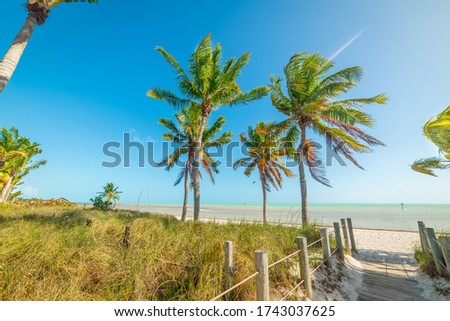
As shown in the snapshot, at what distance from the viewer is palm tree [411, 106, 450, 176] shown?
5.18 meters

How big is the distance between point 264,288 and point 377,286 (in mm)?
4205

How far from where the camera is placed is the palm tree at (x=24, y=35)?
481cm

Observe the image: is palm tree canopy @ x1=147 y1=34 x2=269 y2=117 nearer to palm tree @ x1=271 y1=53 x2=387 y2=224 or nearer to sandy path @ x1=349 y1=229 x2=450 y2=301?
palm tree @ x1=271 y1=53 x2=387 y2=224

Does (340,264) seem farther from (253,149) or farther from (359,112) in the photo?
(253,149)

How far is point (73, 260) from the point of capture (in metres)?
3.45

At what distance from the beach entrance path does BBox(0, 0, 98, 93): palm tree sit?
981 centimetres

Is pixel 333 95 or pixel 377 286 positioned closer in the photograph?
pixel 377 286

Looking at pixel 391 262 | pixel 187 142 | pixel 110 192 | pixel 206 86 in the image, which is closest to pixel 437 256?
pixel 391 262

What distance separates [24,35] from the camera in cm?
535

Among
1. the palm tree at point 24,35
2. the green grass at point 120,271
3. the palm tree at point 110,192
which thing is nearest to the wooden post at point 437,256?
the green grass at point 120,271

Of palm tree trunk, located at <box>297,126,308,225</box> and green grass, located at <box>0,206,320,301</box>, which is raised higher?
palm tree trunk, located at <box>297,126,308,225</box>

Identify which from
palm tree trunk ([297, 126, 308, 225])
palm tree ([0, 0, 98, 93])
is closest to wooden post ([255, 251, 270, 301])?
palm tree ([0, 0, 98, 93])

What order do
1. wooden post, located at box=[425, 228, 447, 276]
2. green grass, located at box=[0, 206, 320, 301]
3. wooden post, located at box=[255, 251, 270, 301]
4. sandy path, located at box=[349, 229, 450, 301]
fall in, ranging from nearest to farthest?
wooden post, located at box=[255, 251, 270, 301] → green grass, located at box=[0, 206, 320, 301] → sandy path, located at box=[349, 229, 450, 301] → wooden post, located at box=[425, 228, 447, 276]
